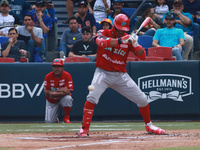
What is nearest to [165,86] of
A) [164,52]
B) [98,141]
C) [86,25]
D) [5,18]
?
[164,52]

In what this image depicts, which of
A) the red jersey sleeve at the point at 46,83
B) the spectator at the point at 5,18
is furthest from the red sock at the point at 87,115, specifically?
the spectator at the point at 5,18

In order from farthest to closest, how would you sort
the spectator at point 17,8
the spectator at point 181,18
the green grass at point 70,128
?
the spectator at point 17,8 → the spectator at point 181,18 → the green grass at point 70,128

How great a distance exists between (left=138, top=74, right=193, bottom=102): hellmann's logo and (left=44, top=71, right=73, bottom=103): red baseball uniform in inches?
73.8

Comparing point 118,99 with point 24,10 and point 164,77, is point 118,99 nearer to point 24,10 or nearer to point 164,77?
point 164,77

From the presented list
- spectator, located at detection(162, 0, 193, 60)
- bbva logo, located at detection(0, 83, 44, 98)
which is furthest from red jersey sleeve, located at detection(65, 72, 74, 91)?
spectator, located at detection(162, 0, 193, 60)

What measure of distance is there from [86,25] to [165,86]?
3749 millimetres

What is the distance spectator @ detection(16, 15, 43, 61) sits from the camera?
40.7 feet

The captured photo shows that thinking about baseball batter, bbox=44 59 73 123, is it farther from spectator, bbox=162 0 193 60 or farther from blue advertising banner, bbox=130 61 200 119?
spectator, bbox=162 0 193 60

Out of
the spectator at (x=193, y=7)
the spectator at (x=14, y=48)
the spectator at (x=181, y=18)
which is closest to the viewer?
the spectator at (x=14, y=48)

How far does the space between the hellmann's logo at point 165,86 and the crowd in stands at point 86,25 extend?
2.60 feet

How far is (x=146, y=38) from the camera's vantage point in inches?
499

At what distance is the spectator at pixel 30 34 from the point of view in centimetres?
1241

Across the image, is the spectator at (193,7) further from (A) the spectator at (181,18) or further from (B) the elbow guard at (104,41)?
(B) the elbow guard at (104,41)

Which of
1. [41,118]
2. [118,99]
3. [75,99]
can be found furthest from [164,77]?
[41,118]
